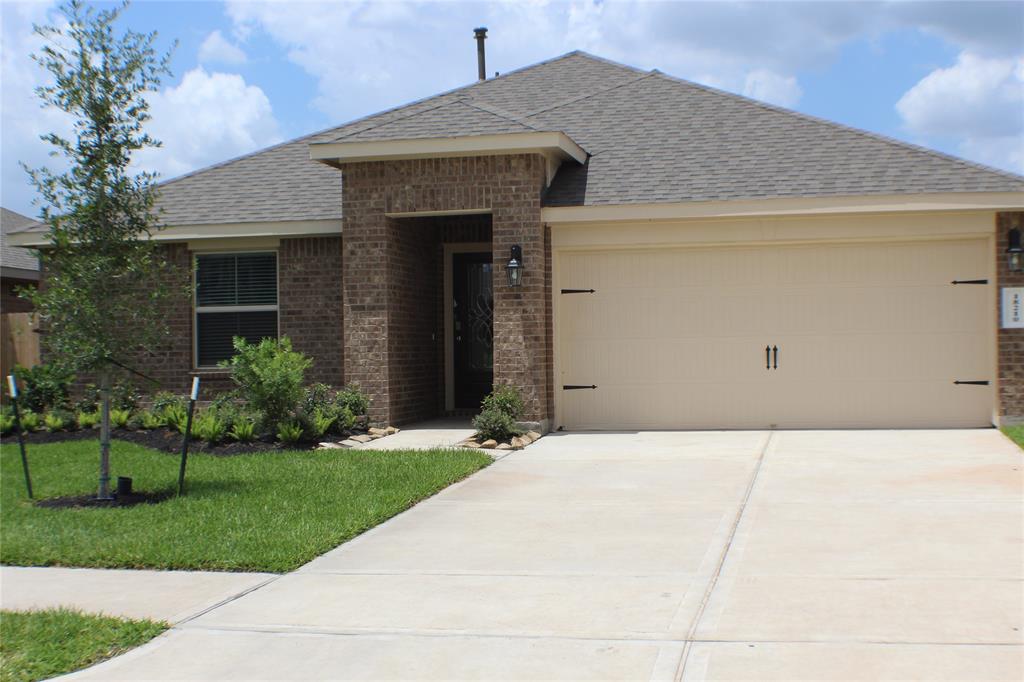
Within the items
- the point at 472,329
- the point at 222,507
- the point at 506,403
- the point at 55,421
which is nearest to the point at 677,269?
the point at 506,403

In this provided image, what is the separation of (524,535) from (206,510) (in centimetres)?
296

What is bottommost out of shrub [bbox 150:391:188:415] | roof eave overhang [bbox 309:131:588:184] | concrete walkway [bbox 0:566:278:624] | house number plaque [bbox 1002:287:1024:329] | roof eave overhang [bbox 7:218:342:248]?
concrete walkway [bbox 0:566:278:624]

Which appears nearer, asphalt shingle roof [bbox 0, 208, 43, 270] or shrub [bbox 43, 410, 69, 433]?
shrub [bbox 43, 410, 69, 433]

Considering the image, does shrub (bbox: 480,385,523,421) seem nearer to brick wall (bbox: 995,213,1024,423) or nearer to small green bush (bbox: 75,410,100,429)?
small green bush (bbox: 75,410,100,429)

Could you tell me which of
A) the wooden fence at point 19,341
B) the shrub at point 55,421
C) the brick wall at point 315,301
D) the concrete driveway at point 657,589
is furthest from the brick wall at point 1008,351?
the wooden fence at point 19,341

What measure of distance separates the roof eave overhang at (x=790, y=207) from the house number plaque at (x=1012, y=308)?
1.05 m

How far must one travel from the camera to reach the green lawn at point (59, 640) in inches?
203

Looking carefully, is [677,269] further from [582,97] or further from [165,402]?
[165,402]

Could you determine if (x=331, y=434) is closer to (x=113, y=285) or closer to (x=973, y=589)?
(x=113, y=285)

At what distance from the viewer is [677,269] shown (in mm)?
13922

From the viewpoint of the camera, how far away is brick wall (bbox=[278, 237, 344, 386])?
49.7 ft

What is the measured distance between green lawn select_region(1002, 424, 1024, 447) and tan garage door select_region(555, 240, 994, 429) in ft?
1.79

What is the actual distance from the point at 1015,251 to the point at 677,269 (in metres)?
4.21

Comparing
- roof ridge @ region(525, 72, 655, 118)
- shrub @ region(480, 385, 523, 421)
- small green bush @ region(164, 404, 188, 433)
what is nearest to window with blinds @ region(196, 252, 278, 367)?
small green bush @ region(164, 404, 188, 433)
